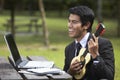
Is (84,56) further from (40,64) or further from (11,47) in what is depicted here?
(11,47)

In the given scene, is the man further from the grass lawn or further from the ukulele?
the grass lawn

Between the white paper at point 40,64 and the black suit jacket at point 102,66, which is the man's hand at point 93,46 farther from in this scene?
the white paper at point 40,64

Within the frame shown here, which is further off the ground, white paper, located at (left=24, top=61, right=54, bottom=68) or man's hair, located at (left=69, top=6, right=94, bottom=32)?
man's hair, located at (left=69, top=6, right=94, bottom=32)

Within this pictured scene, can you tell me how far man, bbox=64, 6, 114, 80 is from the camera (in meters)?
4.68

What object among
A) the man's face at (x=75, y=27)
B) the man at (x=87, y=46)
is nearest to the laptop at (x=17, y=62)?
the man at (x=87, y=46)

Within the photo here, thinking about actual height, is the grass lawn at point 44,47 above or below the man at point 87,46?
below

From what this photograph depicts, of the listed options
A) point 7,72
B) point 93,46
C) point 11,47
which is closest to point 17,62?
point 11,47

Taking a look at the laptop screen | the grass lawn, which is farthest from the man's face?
the grass lawn

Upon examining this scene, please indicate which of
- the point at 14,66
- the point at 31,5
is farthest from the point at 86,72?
the point at 31,5

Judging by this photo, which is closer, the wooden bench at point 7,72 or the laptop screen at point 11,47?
the wooden bench at point 7,72

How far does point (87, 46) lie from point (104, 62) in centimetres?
30

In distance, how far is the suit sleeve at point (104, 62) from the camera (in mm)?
4656

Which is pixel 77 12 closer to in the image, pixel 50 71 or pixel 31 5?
pixel 50 71

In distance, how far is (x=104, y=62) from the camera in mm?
4762
